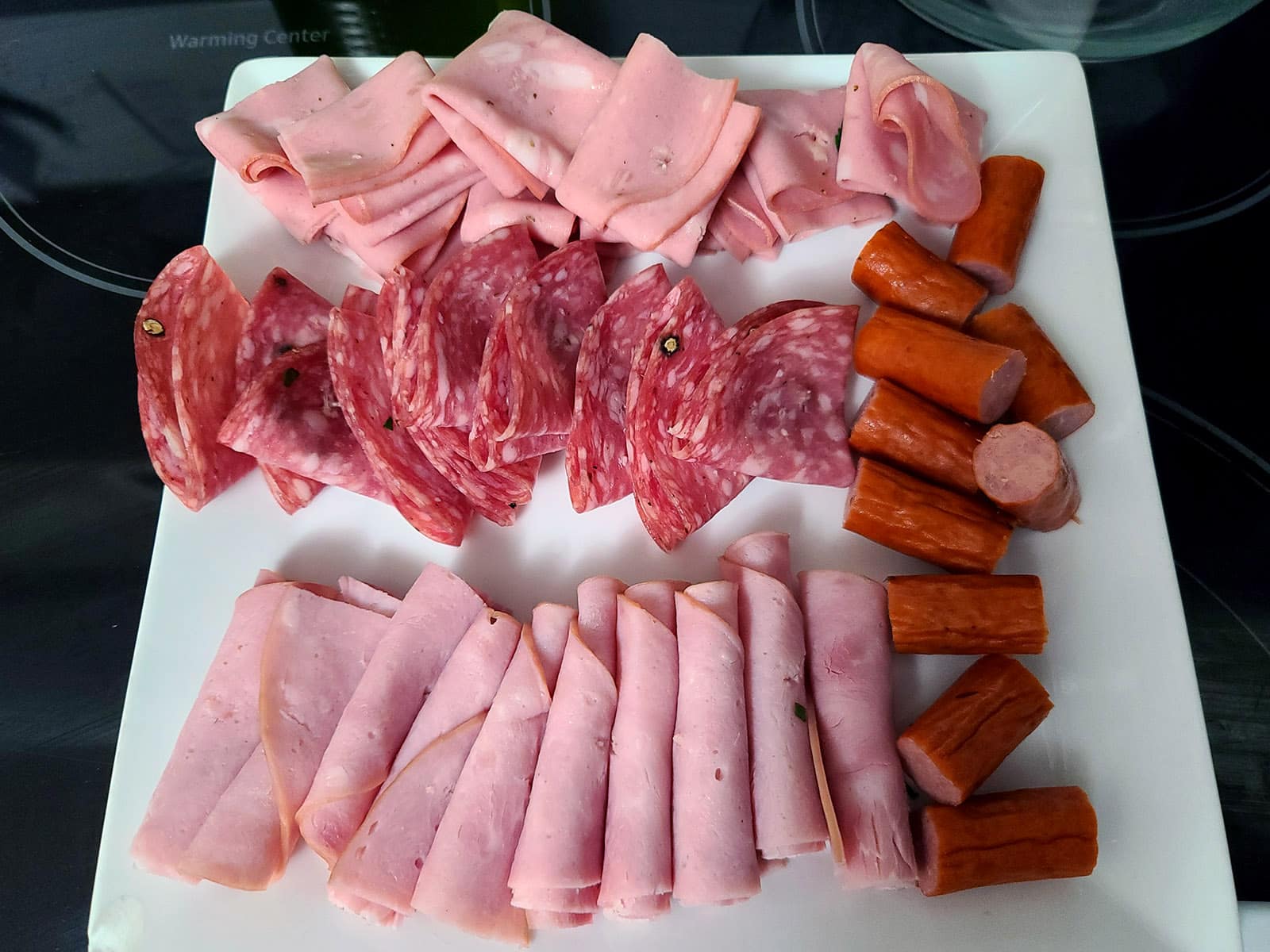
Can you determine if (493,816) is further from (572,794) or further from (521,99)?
(521,99)

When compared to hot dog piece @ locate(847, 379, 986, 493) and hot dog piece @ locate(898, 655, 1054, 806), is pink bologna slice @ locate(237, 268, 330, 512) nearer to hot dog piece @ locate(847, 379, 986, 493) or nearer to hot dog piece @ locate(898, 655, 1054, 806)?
hot dog piece @ locate(847, 379, 986, 493)

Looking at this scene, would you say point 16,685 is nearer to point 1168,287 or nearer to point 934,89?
point 934,89

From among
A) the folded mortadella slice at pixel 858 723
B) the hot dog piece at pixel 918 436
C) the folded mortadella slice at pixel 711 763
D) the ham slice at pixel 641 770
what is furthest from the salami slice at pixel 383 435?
the hot dog piece at pixel 918 436

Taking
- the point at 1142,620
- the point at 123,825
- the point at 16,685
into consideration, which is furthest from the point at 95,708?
the point at 1142,620

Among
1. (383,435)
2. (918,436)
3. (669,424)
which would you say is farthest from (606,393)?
(918,436)

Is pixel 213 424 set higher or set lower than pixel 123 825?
higher

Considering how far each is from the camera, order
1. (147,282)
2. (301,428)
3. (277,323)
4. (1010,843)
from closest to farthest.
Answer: (1010,843) → (301,428) → (277,323) → (147,282)
